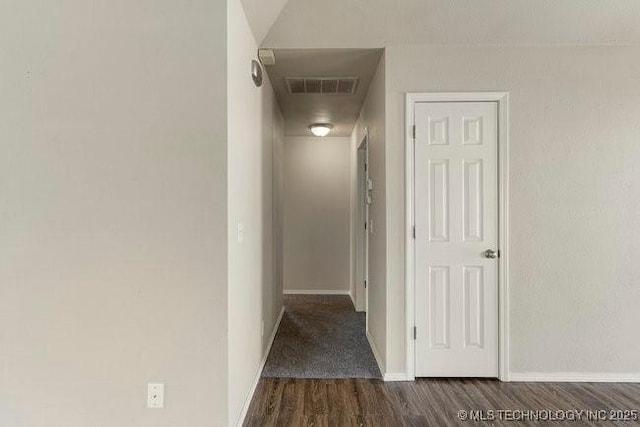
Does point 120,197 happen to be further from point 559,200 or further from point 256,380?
point 559,200

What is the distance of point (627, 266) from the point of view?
2.41 meters

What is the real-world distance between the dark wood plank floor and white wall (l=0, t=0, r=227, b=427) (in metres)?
0.58

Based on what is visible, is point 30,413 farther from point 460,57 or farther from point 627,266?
point 627,266

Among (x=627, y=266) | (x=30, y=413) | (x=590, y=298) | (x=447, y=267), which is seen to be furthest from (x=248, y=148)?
(x=627, y=266)

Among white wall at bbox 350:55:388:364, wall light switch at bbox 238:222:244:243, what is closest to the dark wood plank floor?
white wall at bbox 350:55:388:364

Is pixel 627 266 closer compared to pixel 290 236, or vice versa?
pixel 627 266

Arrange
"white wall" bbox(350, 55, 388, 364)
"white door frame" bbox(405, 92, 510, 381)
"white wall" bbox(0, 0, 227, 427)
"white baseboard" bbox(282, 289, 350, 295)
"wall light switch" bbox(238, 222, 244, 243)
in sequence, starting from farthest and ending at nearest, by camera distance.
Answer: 1. "white baseboard" bbox(282, 289, 350, 295)
2. "white wall" bbox(350, 55, 388, 364)
3. "white door frame" bbox(405, 92, 510, 381)
4. "wall light switch" bbox(238, 222, 244, 243)
5. "white wall" bbox(0, 0, 227, 427)

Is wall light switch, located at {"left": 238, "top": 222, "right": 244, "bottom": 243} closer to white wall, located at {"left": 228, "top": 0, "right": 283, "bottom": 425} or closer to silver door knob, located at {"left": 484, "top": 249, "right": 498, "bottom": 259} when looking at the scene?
white wall, located at {"left": 228, "top": 0, "right": 283, "bottom": 425}

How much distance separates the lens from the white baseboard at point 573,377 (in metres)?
2.39

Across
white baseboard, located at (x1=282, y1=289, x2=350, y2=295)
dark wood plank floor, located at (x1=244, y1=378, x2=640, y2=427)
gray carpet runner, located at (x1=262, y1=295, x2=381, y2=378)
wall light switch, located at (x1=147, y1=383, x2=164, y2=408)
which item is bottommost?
dark wood plank floor, located at (x1=244, y1=378, x2=640, y2=427)

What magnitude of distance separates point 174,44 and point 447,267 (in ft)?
7.16

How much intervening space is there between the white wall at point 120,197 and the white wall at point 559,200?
1.34m

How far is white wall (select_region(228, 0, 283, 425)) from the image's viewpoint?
1740mm

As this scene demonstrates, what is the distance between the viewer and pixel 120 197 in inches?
64.4
